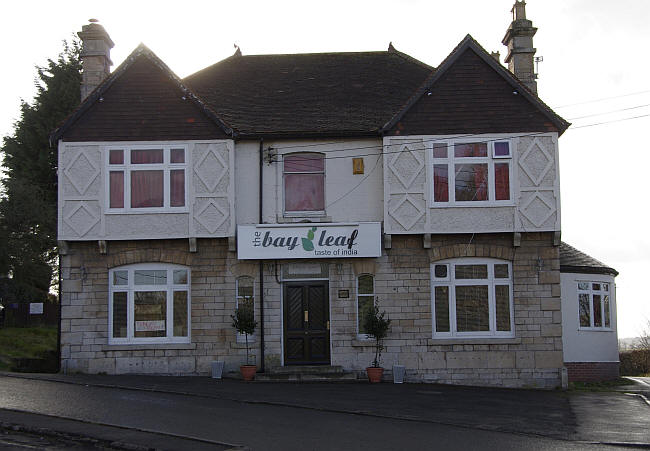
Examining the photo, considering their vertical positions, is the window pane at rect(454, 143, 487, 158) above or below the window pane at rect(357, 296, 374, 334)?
above

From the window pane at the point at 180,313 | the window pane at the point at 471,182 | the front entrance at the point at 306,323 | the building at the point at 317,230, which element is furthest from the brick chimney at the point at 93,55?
the window pane at the point at 471,182

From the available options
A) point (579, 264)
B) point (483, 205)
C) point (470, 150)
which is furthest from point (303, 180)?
point (579, 264)

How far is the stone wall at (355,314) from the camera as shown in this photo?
19.9m

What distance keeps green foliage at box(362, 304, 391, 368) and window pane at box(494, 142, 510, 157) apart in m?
5.09

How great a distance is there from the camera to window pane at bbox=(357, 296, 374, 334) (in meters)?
20.2

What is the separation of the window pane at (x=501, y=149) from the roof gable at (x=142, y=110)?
6966mm

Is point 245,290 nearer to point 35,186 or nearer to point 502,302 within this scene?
point 502,302

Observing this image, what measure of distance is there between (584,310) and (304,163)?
9.65 m

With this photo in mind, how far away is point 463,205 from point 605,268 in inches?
255

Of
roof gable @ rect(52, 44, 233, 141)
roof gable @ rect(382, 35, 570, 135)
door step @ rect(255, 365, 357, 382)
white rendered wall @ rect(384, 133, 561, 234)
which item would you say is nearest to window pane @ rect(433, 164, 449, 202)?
white rendered wall @ rect(384, 133, 561, 234)

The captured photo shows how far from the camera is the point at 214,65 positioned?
25.0 meters

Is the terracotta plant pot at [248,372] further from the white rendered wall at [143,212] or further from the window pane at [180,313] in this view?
the white rendered wall at [143,212]

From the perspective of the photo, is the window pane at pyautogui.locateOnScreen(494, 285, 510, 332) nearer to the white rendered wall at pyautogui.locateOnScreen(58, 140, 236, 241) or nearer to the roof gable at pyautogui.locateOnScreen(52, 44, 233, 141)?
the white rendered wall at pyautogui.locateOnScreen(58, 140, 236, 241)

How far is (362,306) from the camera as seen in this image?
20.2 meters
